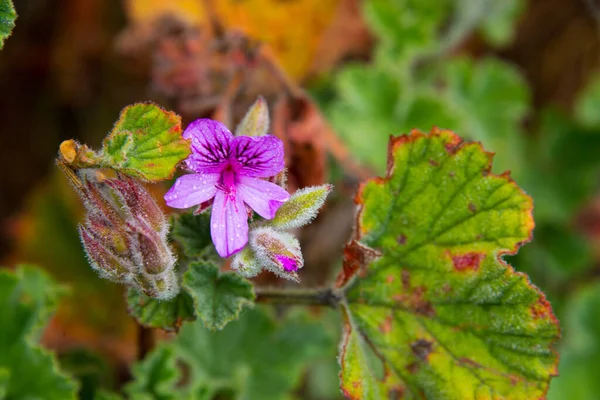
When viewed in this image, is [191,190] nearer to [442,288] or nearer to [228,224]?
[228,224]

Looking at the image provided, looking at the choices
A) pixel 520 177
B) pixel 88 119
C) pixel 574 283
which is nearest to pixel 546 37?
pixel 520 177

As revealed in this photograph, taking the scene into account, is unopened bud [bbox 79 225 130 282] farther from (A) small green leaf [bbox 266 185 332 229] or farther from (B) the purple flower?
(A) small green leaf [bbox 266 185 332 229]

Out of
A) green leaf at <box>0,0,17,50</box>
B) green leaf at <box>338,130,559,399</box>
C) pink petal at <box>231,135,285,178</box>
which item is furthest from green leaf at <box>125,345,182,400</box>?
green leaf at <box>0,0,17,50</box>

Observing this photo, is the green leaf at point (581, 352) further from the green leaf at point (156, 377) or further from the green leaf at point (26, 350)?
the green leaf at point (26, 350)

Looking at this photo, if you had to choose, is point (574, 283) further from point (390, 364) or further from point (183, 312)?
point (183, 312)

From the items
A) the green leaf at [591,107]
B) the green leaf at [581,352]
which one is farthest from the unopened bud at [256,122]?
the green leaf at [591,107]

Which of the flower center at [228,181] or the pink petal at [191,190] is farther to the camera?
the flower center at [228,181]
